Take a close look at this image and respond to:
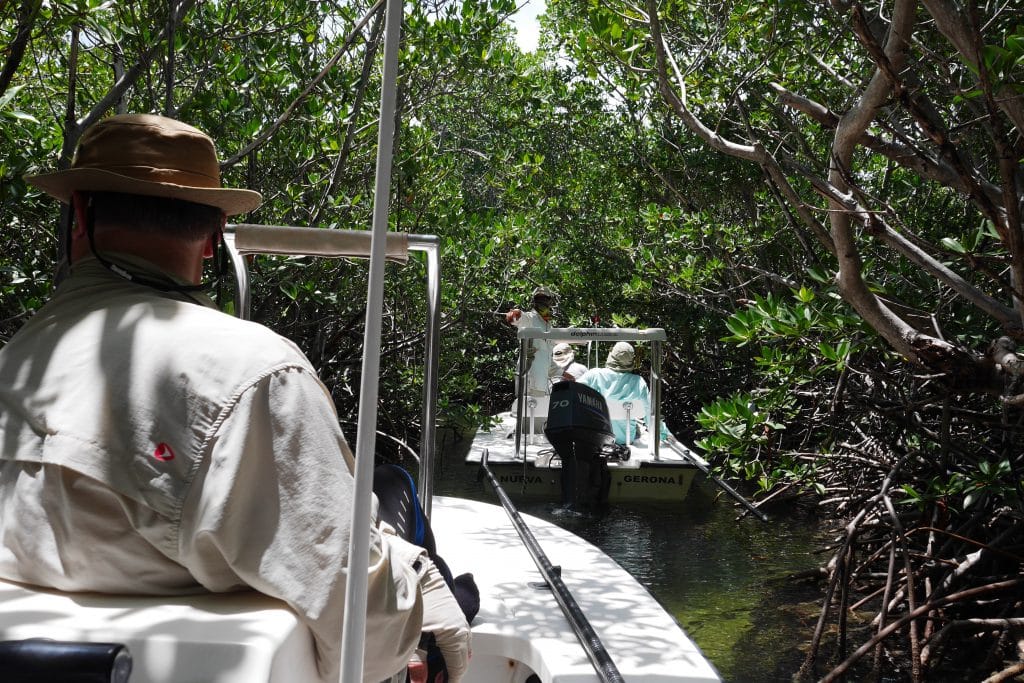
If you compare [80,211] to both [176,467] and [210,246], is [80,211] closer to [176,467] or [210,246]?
[210,246]

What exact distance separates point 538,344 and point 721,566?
3.37 metres

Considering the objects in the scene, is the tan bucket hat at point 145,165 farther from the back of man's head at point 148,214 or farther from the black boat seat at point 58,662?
the black boat seat at point 58,662

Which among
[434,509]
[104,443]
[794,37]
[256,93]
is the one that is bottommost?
[434,509]

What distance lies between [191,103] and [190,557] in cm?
409

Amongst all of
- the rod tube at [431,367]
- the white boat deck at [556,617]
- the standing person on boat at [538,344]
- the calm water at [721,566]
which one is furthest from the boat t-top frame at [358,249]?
the standing person on boat at [538,344]

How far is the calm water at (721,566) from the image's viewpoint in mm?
6020

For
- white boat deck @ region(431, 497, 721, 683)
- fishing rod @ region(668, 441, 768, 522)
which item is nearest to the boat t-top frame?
white boat deck @ region(431, 497, 721, 683)

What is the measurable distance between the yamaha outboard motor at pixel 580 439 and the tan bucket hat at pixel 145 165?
724 centimetres

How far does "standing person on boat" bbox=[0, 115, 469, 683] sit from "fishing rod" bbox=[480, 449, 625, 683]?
1.13 metres

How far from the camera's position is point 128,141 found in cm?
162

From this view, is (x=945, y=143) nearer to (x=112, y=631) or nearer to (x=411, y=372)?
(x=112, y=631)

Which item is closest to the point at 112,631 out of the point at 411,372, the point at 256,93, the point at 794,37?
the point at 256,93

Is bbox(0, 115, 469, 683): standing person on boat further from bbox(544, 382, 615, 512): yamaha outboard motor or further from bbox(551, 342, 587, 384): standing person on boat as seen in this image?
bbox(551, 342, 587, 384): standing person on boat

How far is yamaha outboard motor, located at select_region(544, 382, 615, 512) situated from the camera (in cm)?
882
